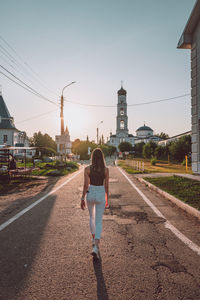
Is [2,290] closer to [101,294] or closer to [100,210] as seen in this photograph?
[101,294]

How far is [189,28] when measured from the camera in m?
13.7

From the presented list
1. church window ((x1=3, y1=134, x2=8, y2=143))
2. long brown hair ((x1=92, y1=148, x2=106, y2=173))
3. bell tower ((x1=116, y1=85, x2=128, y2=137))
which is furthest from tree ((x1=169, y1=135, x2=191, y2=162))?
bell tower ((x1=116, y1=85, x2=128, y2=137))

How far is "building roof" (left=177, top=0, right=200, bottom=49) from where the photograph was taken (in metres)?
12.7

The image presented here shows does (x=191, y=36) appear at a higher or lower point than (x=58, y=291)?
higher

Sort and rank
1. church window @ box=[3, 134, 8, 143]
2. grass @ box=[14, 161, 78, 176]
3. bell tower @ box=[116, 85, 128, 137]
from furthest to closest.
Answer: bell tower @ box=[116, 85, 128, 137], church window @ box=[3, 134, 8, 143], grass @ box=[14, 161, 78, 176]

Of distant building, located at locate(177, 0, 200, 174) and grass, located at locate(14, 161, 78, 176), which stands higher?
distant building, located at locate(177, 0, 200, 174)

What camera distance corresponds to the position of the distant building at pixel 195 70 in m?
13.1

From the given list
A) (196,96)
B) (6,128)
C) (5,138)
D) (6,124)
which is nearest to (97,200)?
(196,96)

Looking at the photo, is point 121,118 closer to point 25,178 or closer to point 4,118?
point 4,118

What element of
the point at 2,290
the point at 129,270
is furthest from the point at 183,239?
the point at 2,290

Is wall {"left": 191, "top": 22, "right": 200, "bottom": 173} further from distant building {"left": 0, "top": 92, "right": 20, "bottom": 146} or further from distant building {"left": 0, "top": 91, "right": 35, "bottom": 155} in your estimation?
distant building {"left": 0, "top": 92, "right": 20, "bottom": 146}

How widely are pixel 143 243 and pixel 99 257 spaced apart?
1.02m

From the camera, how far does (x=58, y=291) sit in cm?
271

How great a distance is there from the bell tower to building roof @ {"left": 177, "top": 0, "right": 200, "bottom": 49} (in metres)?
107
